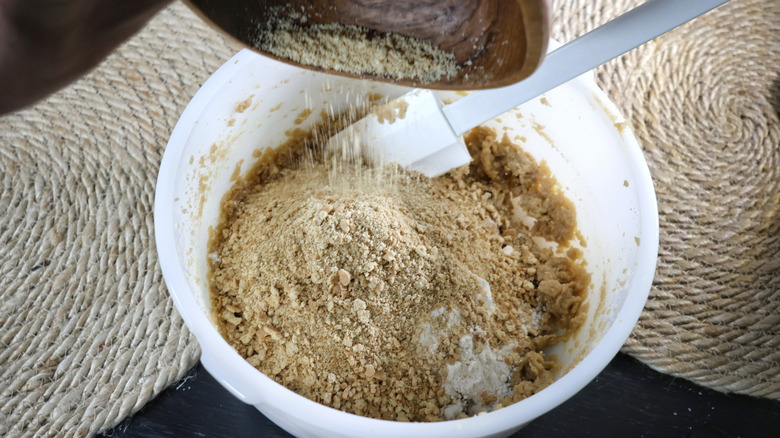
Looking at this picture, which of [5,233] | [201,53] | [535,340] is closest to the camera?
[535,340]

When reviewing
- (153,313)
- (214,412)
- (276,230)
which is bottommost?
(214,412)

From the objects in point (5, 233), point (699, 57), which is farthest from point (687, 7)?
point (5, 233)

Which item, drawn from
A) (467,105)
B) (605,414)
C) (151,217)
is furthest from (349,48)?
(605,414)

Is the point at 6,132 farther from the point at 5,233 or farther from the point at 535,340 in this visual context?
the point at 535,340

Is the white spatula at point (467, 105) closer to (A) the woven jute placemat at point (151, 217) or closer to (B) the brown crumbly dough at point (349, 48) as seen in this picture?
(B) the brown crumbly dough at point (349, 48)

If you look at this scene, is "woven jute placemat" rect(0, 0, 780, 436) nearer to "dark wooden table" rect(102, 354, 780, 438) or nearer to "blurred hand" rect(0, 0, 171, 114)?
"dark wooden table" rect(102, 354, 780, 438)

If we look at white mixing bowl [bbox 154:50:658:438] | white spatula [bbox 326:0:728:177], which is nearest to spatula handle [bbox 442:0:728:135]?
white spatula [bbox 326:0:728:177]

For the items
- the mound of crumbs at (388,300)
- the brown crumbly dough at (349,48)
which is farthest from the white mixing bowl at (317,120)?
the brown crumbly dough at (349,48)

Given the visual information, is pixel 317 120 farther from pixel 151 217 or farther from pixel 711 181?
pixel 711 181
